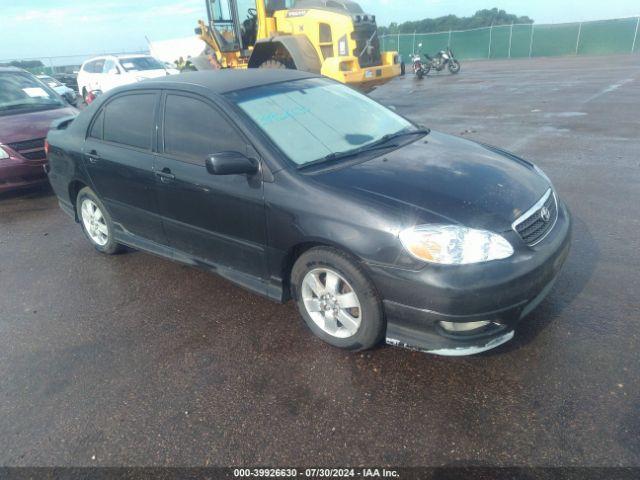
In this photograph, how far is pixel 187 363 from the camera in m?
3.00

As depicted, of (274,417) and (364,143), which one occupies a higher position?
(364,143)

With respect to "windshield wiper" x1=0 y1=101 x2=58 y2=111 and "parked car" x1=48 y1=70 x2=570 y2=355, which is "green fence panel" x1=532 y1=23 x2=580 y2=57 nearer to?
"windshield wiper" x1=0 y1=101 x2=58 y2=111

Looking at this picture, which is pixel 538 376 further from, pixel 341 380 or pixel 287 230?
pixel 287 230

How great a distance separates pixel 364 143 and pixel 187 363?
197cm

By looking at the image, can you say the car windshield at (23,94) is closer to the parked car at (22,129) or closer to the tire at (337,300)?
the parked car at (22,129)

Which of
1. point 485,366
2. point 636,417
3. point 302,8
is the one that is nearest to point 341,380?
point 485,366

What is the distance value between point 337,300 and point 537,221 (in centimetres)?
131

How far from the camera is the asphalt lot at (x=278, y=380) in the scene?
230cm

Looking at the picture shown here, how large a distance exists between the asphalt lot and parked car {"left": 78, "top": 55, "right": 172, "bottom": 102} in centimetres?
1375

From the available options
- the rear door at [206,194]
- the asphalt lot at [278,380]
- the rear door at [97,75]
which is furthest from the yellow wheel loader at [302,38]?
the rear door at [97,75]

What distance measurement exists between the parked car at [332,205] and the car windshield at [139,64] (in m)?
A: 14.2

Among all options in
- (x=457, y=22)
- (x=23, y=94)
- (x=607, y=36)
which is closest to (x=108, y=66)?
(x=23, y=94)

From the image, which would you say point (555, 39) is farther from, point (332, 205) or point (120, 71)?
point (332, 205)

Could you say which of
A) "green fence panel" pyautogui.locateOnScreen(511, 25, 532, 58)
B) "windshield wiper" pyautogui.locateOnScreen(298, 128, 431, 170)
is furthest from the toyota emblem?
"green fence panel" pyautogui.locateOnScreen(511, 25, 532, 58)
